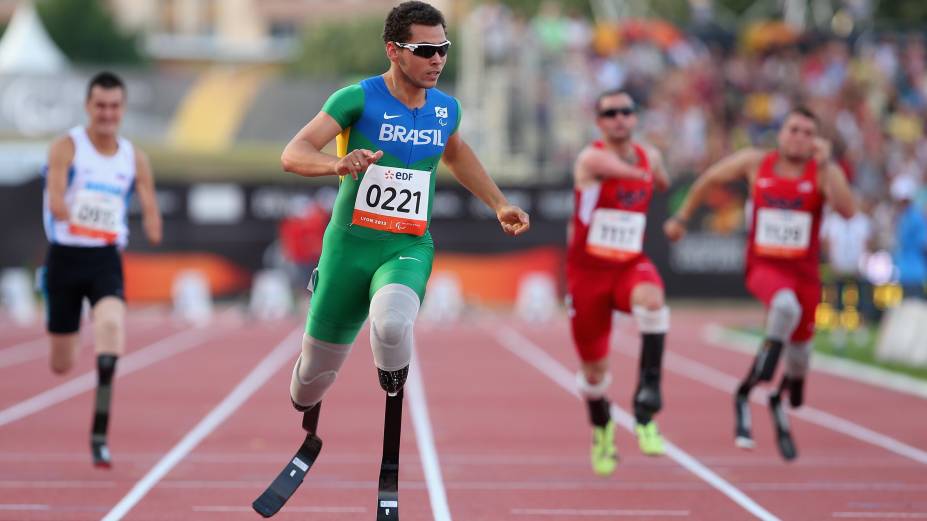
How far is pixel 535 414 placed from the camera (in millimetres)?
13070

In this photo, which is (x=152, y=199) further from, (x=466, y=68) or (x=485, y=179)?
(x=466, y=68)

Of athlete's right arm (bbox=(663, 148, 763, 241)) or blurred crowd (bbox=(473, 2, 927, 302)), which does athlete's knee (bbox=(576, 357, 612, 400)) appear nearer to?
athlete's right arm (bbox=(663, 148, 763, 241))

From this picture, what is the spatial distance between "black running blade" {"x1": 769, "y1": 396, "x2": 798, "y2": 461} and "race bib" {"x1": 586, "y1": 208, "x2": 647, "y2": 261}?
5.07 feet

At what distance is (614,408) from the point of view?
43.6 feet

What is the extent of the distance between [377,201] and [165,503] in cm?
226

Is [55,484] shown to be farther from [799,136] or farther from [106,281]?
[799,136]

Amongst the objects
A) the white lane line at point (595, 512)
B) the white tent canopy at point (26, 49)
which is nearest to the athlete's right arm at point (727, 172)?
the white lane line at point (595, 512)

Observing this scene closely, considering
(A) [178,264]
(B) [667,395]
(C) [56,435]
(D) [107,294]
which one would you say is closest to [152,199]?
(D) [107,294]

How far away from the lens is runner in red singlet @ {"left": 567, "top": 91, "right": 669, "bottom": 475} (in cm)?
948

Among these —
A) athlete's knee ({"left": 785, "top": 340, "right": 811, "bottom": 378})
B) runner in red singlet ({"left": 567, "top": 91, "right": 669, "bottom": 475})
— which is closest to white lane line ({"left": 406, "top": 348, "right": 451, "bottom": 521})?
runner in red singlet ({"left": 567, "top": 91, "right": 669, "bottom": 475})

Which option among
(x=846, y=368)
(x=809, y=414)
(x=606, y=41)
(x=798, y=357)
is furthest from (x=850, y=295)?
(x=606, y=41)

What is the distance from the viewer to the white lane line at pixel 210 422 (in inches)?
322

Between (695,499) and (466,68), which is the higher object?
(466,68)

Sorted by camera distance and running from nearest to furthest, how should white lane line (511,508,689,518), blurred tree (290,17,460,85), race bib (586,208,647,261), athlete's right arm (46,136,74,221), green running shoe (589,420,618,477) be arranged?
white lane line (511,508,689,518)
green running shoe (589,420,618,477)
athlete's right arm (46,136,74,221)
race bib (586,208,647,261)
blurred tree (290,17,460,85)
